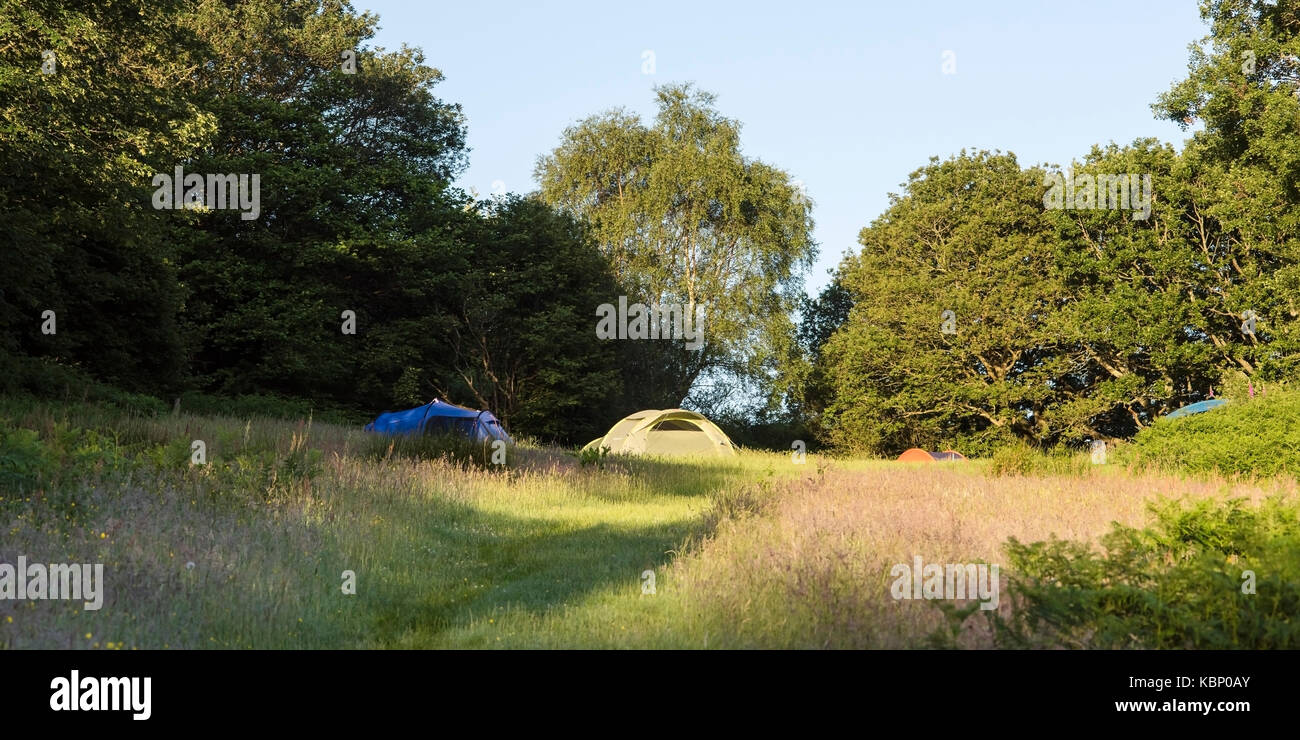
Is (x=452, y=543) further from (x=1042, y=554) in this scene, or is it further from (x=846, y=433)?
(x=846, y=433)

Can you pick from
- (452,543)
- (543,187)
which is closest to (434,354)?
(543,187)

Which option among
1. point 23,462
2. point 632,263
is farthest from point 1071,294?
point 23,462

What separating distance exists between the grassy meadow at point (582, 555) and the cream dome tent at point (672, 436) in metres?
14.1

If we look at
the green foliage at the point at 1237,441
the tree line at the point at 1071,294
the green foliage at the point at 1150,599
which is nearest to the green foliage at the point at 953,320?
the tree line at the point at 1071,294

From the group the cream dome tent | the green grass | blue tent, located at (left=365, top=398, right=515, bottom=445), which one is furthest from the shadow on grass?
the cream dome tent

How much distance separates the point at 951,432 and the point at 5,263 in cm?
3364

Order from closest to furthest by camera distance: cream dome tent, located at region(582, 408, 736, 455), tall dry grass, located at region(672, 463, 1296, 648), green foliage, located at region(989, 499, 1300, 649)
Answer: green foliage, located at region(989, 499, 1300, 649) → tall dry grass, located at region(672, 463, 1296, 648) → cream dome tent, located at region(582, 408, 736, 455)

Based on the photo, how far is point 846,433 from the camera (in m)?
41.9

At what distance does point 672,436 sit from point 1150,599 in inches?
935

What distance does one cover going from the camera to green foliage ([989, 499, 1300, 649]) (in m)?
5.78

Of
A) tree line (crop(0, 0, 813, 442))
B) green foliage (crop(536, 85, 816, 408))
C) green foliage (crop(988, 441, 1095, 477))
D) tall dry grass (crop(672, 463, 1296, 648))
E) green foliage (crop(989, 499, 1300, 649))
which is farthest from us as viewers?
green foliage (crop(536, 85, 816, 408))

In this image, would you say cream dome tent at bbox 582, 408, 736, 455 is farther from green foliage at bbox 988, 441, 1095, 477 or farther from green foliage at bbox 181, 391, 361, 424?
green foliage at bbox 988, 441, 1095, 477

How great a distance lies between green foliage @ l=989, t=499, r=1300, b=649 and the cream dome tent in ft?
70.2

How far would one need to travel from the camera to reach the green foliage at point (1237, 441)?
607 inches
